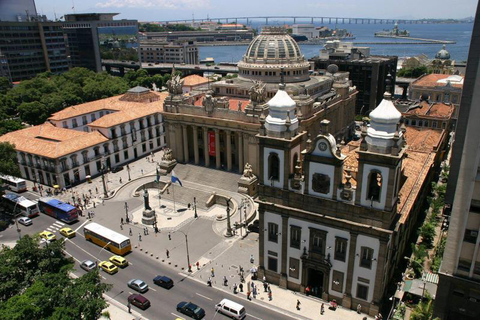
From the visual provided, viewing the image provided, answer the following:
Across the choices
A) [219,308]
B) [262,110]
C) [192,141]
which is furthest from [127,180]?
[219,308]

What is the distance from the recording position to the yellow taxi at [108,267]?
5827cm

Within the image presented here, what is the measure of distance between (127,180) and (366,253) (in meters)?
61.1

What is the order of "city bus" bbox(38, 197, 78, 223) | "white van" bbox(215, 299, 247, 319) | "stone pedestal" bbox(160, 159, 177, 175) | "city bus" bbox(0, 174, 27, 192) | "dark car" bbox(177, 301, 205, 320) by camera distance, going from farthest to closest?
"stone pedestal" bbox(160, 159, 177, 175) < "city bus" bbox(0, 174, 27, 192) < "city bus" bbox(38, 197, 78, 223) < "dark car" bbox(177, 301, 205, 320) < "white van" bbox(215, 299, 247, 319)

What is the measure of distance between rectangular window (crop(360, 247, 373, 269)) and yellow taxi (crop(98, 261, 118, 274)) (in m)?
35.3

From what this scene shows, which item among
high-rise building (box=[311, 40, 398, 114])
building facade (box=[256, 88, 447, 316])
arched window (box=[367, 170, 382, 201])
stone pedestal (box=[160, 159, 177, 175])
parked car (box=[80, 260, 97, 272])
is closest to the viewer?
building facade (box=[256, 88, 447, 316])

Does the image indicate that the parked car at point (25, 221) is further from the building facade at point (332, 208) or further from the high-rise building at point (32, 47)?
the high-rise building at point (32, 47)

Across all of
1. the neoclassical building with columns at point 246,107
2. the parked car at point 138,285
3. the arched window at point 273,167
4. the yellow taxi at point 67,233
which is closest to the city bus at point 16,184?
the yellow taxi at point 67,233

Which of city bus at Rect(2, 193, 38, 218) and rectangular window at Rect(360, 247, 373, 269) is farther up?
rectangular window at Rect(360, 247, 373, 269)

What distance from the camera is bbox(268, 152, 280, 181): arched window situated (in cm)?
5012

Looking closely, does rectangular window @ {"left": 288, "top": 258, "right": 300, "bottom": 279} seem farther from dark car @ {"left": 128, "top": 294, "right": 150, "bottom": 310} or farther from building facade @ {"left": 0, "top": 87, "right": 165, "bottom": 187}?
building facade @ {"left": 0, "top": 87, "right": 165, "bottom": 187}

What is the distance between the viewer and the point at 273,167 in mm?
51000

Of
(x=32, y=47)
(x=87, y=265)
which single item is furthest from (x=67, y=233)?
(x=32, y=47)

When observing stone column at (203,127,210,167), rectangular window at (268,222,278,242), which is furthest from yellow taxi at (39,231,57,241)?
rectangular window at (268,222,278,242)

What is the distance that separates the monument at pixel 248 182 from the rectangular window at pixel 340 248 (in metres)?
34.0
